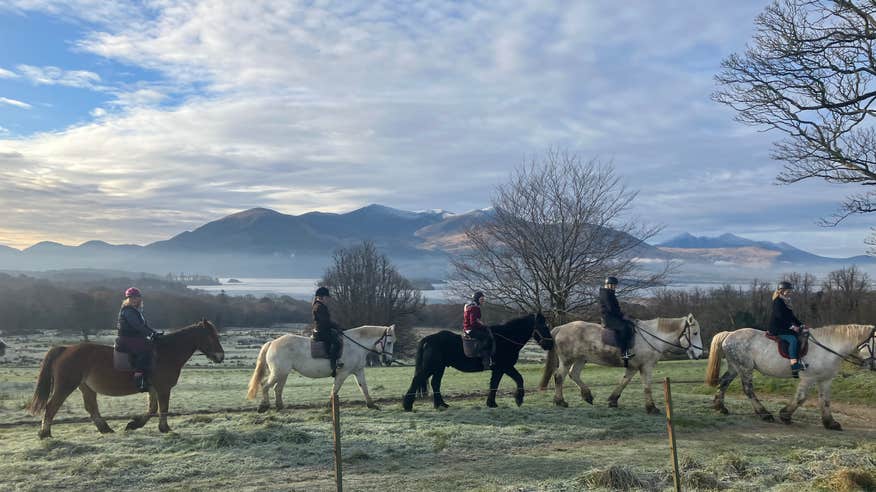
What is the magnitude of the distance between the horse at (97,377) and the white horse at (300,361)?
1918mm

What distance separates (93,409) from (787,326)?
14.7 metres

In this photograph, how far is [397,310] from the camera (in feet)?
192

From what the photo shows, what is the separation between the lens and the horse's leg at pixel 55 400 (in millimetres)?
11133

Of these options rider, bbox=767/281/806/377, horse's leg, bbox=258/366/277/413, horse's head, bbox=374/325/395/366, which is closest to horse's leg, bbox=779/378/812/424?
rider, bbox=767/281/806/377

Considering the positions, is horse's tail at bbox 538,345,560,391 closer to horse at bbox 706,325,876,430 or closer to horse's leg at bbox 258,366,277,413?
horse at bbox 706,325,876,430

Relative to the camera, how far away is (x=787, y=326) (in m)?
13.2

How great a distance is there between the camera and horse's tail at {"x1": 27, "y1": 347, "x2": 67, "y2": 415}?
11281 mm

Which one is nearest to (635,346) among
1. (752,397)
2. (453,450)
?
(752,397)

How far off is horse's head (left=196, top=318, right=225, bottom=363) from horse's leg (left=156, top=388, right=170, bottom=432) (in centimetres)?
114

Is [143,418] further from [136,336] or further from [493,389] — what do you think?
[493,389]

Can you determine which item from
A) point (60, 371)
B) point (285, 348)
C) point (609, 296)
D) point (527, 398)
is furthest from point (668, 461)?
point (60, 371)

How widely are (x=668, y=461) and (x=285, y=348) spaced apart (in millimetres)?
8642

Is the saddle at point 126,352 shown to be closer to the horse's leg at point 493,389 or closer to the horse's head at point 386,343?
the horse's head at point 386,343

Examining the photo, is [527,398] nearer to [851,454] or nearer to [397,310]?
[851,454]
